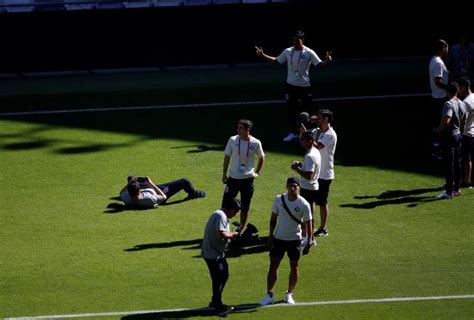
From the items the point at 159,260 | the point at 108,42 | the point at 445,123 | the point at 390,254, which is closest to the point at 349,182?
the point at 445,123

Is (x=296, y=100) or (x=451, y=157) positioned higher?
(x=296, y=100)

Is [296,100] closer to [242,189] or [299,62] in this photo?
[299,62]

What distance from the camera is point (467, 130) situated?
930 inches

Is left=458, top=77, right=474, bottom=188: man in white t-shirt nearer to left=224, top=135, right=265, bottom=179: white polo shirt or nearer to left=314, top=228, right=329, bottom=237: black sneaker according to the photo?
left=314, top=228, right=329, bottom=237: black sneaker

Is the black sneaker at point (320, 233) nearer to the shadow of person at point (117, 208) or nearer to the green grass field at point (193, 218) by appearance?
the green grass field at point (193, 218)

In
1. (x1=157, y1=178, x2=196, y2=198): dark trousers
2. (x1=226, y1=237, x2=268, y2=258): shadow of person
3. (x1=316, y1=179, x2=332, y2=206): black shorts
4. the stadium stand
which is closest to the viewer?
(x1=226, y1=237, x2=268, y2=258): shadow of person

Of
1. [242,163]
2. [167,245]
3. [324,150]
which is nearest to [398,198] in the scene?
[324,150]

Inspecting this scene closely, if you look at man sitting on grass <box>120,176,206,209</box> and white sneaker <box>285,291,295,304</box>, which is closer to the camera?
white sneaker <box>285,291,295,304</box>

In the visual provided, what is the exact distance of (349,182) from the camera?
2489 cm

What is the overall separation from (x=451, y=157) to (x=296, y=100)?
513cm

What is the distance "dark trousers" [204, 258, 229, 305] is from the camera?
17.8m

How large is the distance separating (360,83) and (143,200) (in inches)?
448

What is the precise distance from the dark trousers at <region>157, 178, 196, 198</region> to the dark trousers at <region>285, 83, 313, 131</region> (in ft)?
13.9

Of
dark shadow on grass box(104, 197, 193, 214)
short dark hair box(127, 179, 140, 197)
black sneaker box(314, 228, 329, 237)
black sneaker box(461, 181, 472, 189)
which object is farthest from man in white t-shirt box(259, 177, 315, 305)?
black sneaker box(461, 181, 472, 189)
